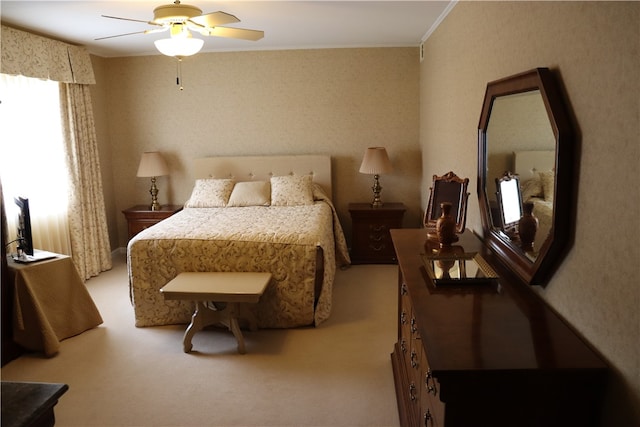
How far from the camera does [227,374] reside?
2.88 meters

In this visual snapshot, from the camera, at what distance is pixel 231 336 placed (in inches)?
133

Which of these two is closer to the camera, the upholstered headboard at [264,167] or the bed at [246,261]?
the bed at [246,261]

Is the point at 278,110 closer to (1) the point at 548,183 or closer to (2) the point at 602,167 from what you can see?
(1) the point at 548,183

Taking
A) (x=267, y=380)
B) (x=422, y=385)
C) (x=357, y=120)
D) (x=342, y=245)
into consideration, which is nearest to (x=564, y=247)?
(x=422, y=385)

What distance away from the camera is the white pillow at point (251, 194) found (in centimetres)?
483

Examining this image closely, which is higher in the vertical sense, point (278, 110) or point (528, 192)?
point (278, 110)

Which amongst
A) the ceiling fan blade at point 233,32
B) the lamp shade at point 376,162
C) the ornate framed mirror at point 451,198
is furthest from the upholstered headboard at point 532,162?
the lamp shade at point 376,162

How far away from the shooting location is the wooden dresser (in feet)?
4.11

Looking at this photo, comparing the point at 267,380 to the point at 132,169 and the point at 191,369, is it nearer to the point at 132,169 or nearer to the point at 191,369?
the point at 191,369

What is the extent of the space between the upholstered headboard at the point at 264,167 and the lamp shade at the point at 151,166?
1.25ft

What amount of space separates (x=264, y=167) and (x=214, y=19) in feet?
8.28

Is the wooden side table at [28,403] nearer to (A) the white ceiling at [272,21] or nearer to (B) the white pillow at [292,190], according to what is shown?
(A) the white ceiling at [272,21]

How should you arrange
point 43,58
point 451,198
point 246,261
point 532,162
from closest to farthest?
point 532,162, point 451,198, point 246,261, point 43,58

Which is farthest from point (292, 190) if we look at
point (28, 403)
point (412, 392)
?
point (28, 403)
